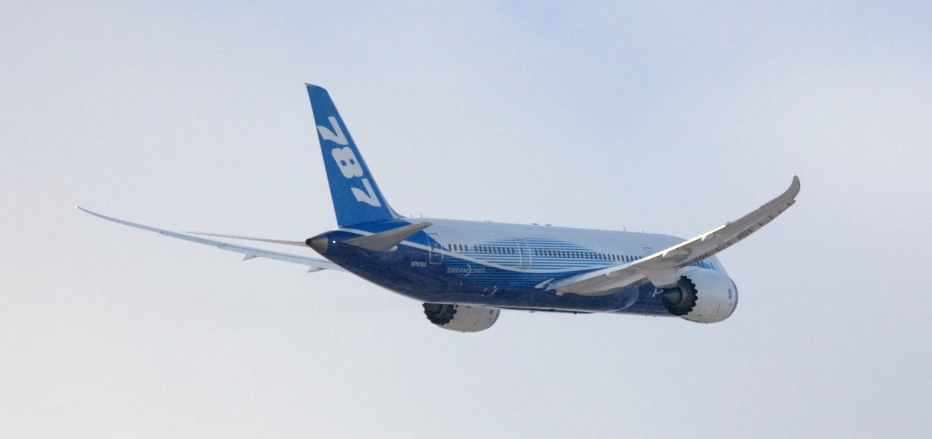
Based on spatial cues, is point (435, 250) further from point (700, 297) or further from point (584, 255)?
point (700, 297)

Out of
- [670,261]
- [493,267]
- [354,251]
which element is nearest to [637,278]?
[670,261]

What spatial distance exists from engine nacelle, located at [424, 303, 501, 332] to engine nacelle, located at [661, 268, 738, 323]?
21.5ft

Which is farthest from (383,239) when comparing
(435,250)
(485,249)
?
(485,249)

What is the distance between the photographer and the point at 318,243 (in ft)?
139

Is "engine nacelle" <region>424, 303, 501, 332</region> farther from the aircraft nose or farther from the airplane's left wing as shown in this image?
the aircraft nose

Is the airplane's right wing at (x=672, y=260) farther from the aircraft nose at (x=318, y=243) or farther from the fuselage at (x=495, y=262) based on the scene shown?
the aircraft nose at (x=318, y=243)

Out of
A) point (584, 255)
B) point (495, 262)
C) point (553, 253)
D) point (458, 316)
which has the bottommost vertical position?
point (458, 316)

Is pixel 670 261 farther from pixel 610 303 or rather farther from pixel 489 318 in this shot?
pixel 489 318

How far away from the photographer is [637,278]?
4825cm

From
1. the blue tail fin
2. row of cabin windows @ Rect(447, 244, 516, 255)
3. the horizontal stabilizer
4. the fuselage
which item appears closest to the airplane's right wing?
the fuselage

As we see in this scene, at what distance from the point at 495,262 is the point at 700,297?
7.70 metres

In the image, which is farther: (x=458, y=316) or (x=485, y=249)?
(x=458, y=316)

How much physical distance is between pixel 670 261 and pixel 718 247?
6.39ft

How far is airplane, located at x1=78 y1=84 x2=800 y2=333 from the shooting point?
Result: 43.7 meters
